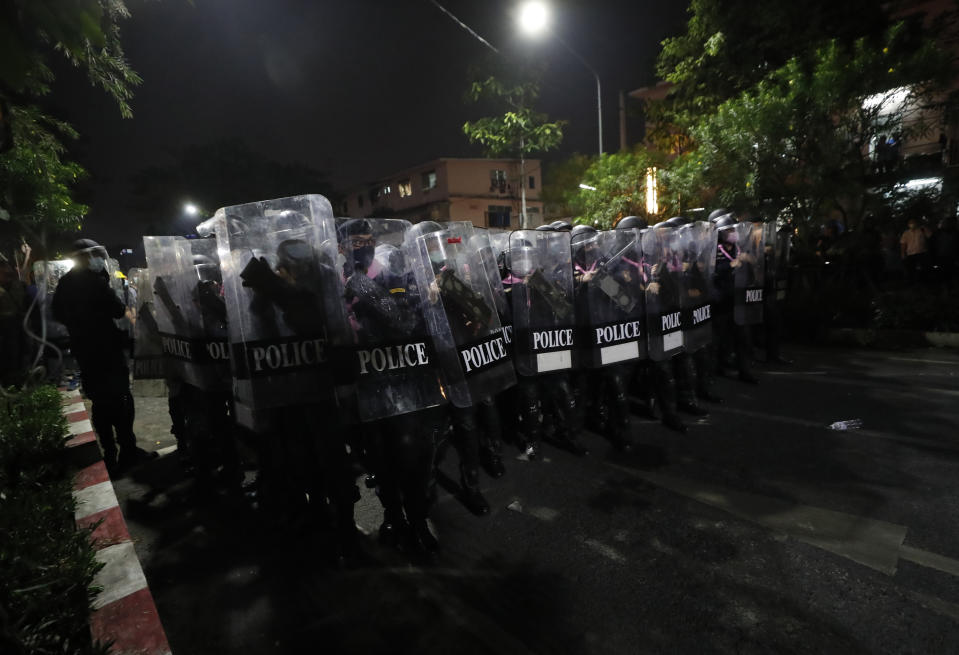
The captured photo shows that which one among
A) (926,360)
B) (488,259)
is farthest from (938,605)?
(926,360)

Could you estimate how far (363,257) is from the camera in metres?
3.01

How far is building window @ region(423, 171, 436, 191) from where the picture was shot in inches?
1714

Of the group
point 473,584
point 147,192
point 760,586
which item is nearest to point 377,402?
point 473,584

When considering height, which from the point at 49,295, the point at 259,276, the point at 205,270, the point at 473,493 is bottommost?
the point at 473,493

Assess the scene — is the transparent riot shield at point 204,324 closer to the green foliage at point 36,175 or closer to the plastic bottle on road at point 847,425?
the green foliage at point 36,175

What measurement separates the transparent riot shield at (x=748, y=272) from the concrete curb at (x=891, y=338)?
385cm

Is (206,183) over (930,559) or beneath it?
over

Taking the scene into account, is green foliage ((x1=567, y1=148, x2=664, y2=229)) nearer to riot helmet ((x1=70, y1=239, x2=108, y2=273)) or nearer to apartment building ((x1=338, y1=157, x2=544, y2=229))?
riot helmet ((x1=70, y1=239, x2=108, y2=273))

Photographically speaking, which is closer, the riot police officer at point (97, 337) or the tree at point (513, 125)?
the riot police officer at point (97, 337)

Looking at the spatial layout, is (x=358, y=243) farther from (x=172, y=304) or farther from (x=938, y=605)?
(x=938, y=605)

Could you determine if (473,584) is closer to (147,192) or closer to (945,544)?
(945,544)

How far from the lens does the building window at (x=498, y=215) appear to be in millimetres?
42750

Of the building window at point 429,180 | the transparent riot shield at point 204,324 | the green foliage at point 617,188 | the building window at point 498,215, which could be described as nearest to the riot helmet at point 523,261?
the transparent riot shield at point 204,324

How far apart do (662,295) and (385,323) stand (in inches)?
107
